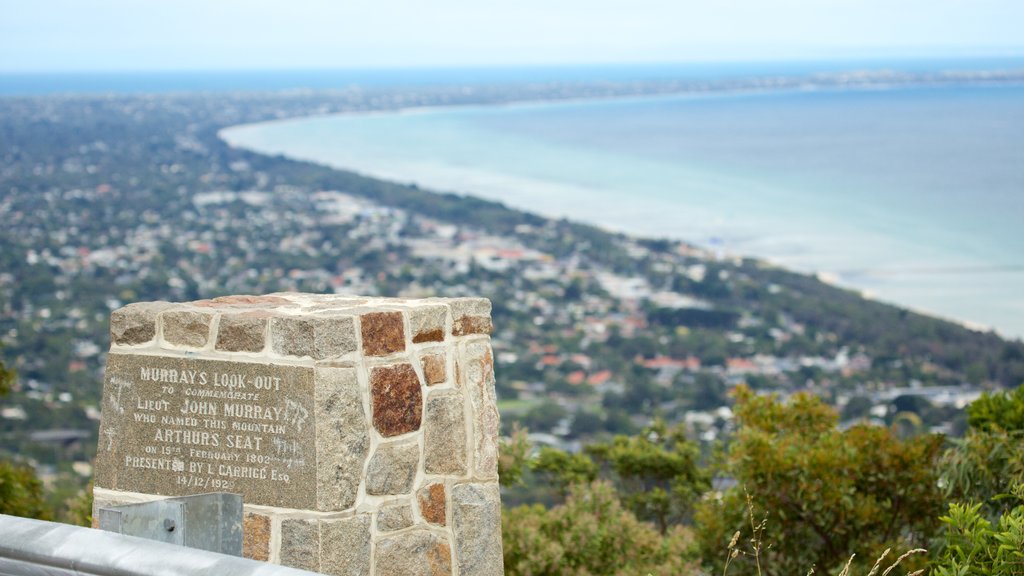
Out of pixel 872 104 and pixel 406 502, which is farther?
pixel 872 104

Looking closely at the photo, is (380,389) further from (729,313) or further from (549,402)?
(729,313)

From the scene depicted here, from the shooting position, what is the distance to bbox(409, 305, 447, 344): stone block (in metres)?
4.53

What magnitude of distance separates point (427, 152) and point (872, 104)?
64.6 m

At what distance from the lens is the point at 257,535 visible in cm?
443

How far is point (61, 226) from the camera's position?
191ft

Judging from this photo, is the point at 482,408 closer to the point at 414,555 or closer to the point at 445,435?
the point at 445,435

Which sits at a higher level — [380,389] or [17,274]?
[380,389]

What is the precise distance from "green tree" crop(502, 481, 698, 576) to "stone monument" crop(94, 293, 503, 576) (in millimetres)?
2542

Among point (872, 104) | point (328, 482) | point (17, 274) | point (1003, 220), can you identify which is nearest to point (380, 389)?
point (328, 482)

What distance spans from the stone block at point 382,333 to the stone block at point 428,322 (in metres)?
0.05

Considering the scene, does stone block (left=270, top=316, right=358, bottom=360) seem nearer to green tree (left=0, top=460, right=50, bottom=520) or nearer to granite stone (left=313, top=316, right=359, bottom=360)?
granite stone (left=313, top=316, right=359, bottom=360)

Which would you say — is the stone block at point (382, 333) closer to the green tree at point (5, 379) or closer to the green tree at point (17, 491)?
the green tree at point (17, 491)

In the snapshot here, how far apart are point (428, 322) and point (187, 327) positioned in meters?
0.85

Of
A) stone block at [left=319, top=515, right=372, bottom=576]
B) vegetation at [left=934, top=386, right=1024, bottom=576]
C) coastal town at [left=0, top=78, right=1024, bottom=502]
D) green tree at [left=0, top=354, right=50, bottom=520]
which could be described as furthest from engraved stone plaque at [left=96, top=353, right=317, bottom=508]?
coastal town at [left=0, top=78, right=1024, bottom=502]
